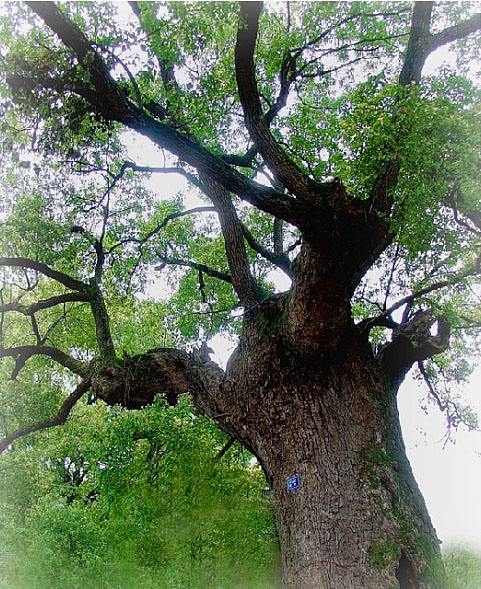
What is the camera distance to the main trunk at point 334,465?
5.05 m

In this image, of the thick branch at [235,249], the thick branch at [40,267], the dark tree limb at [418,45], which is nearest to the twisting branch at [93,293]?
the thick branch at [40,267]

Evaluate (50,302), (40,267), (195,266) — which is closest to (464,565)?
(195,266)

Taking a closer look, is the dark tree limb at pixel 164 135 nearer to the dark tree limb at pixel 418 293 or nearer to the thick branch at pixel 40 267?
the dark tree limb at pixel 418 293

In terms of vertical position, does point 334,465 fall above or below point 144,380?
below

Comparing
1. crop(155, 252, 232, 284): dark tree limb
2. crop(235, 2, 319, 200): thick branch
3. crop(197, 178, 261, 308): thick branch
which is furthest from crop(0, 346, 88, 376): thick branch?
crop(235, 2, 319, 200): thick branch

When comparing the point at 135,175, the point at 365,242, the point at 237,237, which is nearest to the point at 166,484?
the point at 237,237

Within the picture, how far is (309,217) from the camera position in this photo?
205 inches

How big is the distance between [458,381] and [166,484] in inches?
190

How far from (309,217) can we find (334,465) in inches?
98.4

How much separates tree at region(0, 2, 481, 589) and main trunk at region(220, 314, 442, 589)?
2cm

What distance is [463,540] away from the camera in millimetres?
8250

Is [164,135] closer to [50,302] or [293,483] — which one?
[293,483]

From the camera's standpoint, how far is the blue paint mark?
5.57 m

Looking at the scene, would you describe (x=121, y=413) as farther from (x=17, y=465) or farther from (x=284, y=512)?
(x=17, y=465)
